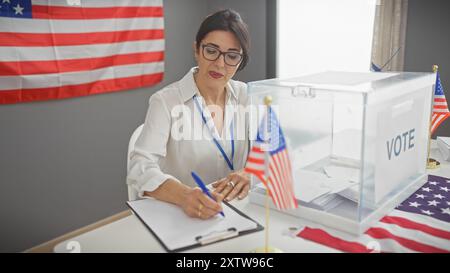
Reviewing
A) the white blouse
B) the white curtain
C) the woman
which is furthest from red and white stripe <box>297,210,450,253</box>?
the white curtain

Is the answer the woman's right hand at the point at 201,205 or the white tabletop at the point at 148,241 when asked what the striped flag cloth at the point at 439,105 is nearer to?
the white tabletop at the point at 148,241

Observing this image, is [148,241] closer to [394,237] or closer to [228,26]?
[394,237]

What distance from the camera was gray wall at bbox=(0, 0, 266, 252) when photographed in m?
2.25

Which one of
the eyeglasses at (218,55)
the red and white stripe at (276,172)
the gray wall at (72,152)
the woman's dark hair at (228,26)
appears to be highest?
the woman's dark hair at (228,26)

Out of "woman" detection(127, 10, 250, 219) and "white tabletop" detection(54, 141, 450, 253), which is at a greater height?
"woman" detection(127, 10, 250, 219)

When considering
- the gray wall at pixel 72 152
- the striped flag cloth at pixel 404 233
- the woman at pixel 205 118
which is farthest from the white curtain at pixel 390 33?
the striped flag cloth at pixel 404 233

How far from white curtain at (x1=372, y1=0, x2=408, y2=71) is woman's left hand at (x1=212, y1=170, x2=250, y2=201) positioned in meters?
1.48

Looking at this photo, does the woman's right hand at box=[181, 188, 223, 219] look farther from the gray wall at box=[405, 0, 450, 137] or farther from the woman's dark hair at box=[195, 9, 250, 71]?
the gray wall at box=[405, 0, 450, 137]

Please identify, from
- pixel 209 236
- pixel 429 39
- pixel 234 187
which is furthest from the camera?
pixel 429 39

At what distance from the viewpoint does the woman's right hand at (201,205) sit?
1.10 m

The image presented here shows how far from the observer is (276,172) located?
857mm

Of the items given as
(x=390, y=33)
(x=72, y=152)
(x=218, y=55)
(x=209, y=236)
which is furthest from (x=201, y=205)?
(x=390, y=33)

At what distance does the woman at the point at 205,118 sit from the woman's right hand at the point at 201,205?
0.70 ft

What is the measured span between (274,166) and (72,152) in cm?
200
